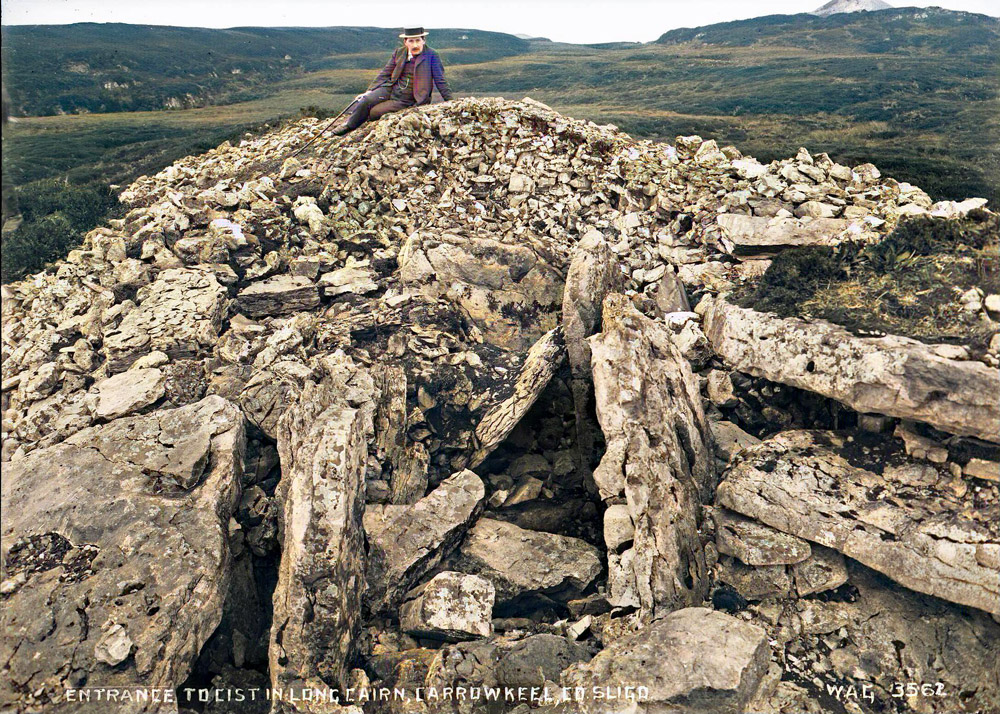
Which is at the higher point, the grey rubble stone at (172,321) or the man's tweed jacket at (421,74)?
the man's tweed jacket at (421,74)

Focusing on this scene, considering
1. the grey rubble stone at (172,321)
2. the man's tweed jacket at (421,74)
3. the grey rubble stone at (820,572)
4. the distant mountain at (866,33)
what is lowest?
the grey rubble stone at (820,572)

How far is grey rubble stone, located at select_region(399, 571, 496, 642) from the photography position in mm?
5895

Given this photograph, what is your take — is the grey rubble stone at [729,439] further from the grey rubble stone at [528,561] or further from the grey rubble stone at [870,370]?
the grey rubble stone at [528,561]

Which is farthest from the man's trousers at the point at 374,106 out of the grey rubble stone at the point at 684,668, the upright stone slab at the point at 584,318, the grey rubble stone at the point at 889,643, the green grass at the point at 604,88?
the grey rubble stone at the point at 889,643

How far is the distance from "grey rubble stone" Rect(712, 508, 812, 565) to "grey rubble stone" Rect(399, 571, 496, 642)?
101 inches

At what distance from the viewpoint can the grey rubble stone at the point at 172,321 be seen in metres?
7.38

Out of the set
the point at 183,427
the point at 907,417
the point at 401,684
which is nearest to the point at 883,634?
the point at 907,417

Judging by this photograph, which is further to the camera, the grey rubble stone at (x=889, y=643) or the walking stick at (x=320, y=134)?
the walking stick at (x=320, y=134)

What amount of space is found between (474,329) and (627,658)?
14.7 feet

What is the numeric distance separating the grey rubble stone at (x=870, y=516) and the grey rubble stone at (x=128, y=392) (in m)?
6.66

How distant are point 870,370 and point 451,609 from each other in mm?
4752

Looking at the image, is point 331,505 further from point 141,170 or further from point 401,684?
point 141,170

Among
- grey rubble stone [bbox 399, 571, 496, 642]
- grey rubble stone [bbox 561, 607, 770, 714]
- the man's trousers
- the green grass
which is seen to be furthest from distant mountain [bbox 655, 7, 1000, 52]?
grey rubble stone [bbox 399, 571, 496, 642]

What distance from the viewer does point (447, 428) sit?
23.8 feet
